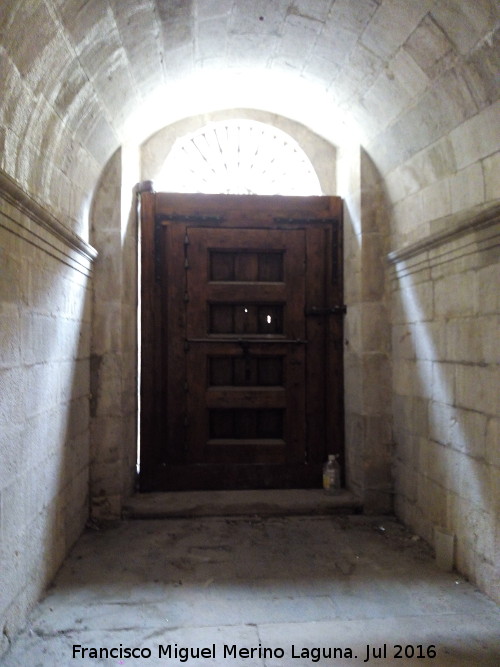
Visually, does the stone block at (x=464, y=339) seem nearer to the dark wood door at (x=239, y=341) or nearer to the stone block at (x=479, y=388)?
the stone block at (x=479, y=388)

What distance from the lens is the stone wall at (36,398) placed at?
2.18 m

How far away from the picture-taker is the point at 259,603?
2564 mm

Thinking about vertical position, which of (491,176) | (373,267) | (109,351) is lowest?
(109,351)

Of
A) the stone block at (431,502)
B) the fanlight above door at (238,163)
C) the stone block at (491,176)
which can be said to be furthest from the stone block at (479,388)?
the fanlight above door at (238,163)

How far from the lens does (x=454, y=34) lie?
2.45 m

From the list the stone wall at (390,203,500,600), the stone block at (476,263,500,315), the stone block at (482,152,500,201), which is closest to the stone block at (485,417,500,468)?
the stone wall at (390,203,500,600)

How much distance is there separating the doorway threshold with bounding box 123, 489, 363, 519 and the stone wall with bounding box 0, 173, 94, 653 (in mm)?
495

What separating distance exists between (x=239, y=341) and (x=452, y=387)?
162 centimetres

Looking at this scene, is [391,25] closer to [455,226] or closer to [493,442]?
[455,226]

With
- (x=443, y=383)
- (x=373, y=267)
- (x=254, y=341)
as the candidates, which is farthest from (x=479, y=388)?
(x=254, y=341)

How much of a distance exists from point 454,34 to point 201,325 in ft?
7.97

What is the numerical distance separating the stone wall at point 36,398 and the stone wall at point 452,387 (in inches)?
81.2

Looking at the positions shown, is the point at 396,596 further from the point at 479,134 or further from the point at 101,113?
the point at 101,113

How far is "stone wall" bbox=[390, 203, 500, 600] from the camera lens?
103 inches
